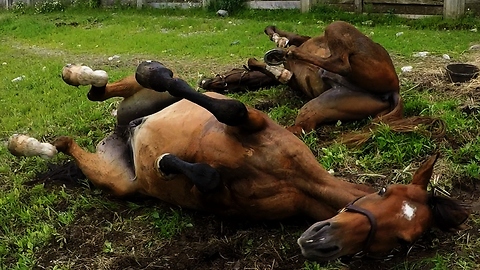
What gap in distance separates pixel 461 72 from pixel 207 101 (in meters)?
3.71

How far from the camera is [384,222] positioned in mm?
2707

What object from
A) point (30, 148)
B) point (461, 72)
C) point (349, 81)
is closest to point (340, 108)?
point (349, 81)

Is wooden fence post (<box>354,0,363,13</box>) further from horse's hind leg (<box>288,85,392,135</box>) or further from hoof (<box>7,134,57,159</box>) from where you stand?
hoof (<box>7,134,57,159</box>)

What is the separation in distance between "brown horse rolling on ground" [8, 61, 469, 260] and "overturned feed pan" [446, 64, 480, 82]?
10.5 feet

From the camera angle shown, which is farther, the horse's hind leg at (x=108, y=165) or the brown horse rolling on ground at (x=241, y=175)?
the horse's hind leg at (x=108, y=165)

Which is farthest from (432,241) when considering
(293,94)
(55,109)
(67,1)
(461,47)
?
(67,1)

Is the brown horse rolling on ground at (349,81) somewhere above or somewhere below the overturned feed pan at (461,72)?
above

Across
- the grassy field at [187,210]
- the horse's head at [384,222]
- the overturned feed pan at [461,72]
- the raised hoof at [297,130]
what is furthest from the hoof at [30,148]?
the overturned feed pan at [461,72]

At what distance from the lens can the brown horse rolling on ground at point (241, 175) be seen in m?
2.72

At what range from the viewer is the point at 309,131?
5031 millimetres

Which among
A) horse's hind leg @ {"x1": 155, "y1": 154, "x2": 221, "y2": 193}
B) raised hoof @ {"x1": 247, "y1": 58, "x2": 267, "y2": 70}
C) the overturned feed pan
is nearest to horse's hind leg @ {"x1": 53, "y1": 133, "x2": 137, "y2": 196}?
horse's hind leg @ {"x1": 155, "y1": 154, "x2": 221, "y2": 193}

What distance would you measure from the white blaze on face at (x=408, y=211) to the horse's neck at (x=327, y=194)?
40 centimetres

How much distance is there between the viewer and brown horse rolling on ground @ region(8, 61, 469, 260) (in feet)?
8.94

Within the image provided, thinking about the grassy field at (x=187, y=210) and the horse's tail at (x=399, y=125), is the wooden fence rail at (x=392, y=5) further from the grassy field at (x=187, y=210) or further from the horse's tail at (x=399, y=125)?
the horse's tail at (x=399, y=125)
